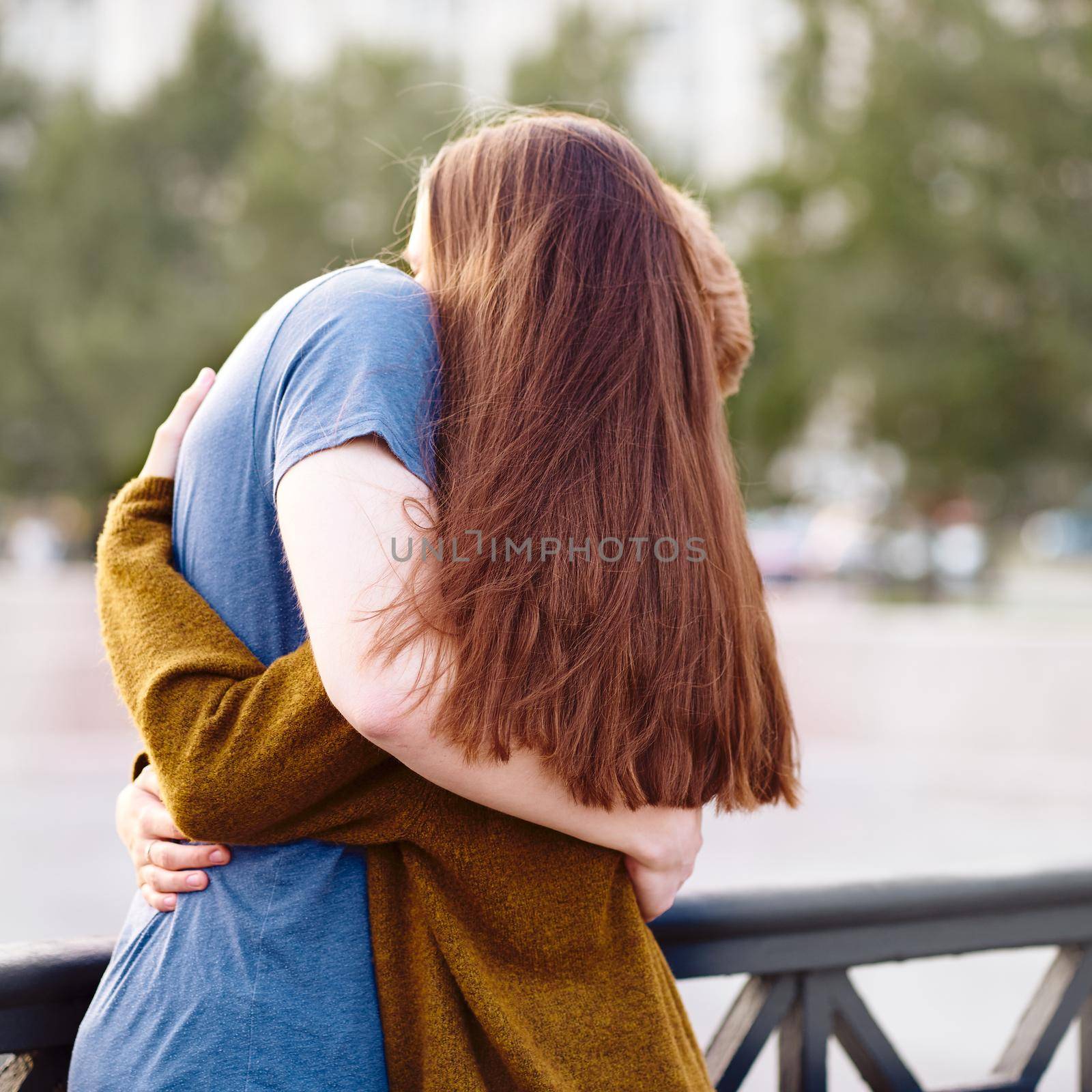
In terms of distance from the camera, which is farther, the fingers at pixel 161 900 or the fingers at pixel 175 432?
the fingers at pixel 175 432

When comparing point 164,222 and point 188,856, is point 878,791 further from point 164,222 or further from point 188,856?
point 164,222

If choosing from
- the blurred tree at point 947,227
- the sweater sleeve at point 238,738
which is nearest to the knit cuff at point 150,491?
the sweater sleeve at point 238,738

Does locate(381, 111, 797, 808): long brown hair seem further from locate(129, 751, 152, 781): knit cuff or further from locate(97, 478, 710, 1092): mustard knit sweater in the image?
locate(129, 751, 152, 781): knit cuff

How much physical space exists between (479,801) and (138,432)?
24947mm

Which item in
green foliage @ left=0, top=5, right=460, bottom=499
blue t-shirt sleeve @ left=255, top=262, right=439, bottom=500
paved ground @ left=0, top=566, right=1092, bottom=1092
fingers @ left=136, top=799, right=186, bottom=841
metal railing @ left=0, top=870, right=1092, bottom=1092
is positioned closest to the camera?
blue t-shirt sleeve @ left=255, top=262, right=439, bottom=500

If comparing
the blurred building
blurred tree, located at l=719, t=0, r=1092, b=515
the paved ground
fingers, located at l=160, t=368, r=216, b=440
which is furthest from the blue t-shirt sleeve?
the blurred building

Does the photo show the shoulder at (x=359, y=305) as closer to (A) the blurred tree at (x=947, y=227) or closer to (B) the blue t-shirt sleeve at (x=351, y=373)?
(B) the blue t-shirt sleeve at (x=351, y=373)

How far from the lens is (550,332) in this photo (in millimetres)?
1249

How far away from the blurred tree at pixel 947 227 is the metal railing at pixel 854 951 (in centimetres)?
1933

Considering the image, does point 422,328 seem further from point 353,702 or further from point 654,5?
point 654,5

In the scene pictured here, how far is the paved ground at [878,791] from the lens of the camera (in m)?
4.79

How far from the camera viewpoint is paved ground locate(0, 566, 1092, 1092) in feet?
15.7

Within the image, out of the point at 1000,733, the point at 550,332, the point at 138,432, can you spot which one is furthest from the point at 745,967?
the point at 138,432

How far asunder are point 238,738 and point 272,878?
158mm
